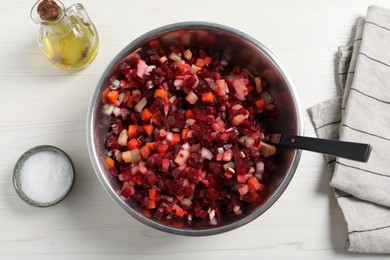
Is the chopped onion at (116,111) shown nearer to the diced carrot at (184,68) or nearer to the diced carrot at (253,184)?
the diced carrot at (184,68)

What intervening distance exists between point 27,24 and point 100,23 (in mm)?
237

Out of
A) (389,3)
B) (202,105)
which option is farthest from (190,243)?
(389,3)

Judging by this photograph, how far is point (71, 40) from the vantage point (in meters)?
1.27

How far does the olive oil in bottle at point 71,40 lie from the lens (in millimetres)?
1229

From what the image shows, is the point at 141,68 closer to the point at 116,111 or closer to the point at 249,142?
the point at 116,111

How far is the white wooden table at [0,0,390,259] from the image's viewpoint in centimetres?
131

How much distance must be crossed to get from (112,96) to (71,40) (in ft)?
0.75

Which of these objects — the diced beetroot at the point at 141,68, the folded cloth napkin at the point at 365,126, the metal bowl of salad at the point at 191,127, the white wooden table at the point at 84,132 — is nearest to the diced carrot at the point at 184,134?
the metal bowl of salad at the point at 191,127

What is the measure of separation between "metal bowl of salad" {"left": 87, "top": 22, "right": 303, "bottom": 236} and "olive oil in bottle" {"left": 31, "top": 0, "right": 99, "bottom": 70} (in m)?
0.17

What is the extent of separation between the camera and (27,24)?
4.56 ft

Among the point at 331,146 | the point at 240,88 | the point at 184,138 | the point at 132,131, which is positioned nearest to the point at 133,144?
the point at 132,131

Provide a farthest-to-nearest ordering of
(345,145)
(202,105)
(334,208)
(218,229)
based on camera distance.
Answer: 1. (334,208)
2. (202,105)
3. (218,229)
4. (345,145)

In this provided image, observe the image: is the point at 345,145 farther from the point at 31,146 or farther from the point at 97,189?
the point at 31,146

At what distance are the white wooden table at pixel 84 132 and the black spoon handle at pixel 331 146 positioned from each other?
279 mm
